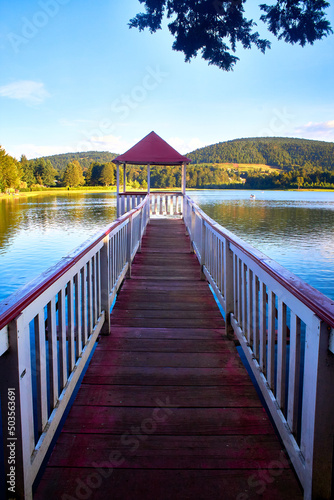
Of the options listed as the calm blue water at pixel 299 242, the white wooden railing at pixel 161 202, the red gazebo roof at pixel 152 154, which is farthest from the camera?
the white wooden railing at pixel 161 202

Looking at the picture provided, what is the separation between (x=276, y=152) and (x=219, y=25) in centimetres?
7809

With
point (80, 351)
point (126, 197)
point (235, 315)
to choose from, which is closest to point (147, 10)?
point (126, 197)

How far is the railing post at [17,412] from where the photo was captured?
47.5 inches

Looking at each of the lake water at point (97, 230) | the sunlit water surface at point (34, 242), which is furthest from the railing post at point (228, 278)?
the lake water at point (97, 230)

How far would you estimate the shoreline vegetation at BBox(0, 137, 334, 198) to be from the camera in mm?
69562

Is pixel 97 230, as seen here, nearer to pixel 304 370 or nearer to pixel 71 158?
pixel 304 370

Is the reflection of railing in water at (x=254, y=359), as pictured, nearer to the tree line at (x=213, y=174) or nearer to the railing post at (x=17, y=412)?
the railing post at (x=17, y=412)

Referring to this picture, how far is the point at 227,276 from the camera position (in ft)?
10.2

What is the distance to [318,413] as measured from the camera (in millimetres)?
1271

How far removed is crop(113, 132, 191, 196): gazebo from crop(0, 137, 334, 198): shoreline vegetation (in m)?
48.1

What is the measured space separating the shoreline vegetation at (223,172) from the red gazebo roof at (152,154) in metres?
48.1

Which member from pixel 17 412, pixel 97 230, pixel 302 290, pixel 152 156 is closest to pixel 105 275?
pixel 17 412

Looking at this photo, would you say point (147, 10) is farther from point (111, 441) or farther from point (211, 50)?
point (111, 441)

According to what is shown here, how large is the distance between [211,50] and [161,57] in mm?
1813
